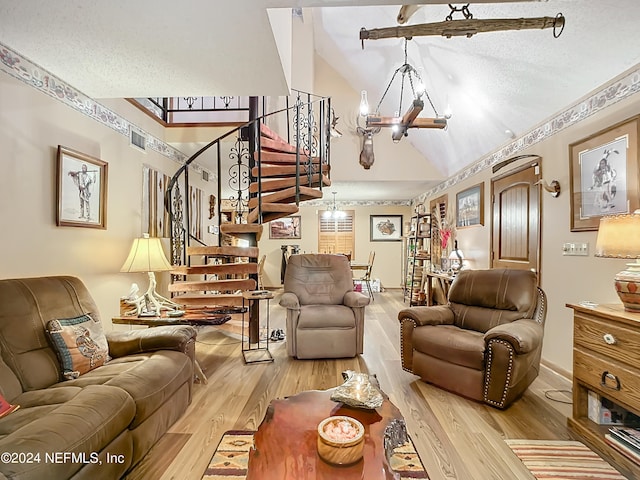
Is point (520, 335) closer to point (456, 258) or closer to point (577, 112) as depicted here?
point (577, 112)

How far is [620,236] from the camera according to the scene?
185cm

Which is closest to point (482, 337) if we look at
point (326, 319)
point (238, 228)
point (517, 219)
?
point (326, 319)

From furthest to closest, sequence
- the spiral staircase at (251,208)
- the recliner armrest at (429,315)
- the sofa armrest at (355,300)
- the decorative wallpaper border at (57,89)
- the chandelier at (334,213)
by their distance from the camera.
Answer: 1. the chandelier at (334,213)
2. the sofa armrest at (355,300)
3. the spiral staircase at (251,208)
4. the recliner armrest at (429,315)
5. the decorative wallpaper border at (57,89)

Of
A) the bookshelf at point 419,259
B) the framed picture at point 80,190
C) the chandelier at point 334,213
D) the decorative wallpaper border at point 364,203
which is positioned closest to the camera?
the framed picture at point 80,190

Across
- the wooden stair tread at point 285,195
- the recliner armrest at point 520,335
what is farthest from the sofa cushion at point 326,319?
the recliner armrest at point 520,335

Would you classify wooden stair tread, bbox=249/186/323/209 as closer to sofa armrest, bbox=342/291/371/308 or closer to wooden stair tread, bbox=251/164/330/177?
wooden stair tread, bbox=251/164/330/177

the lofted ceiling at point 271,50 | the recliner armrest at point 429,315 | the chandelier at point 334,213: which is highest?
the lofted ceiling at point 271,50

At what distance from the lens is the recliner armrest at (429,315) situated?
291 cm

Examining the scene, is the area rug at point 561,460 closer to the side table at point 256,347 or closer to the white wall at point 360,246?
the side table at point 256,347

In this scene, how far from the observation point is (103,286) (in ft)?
9.96

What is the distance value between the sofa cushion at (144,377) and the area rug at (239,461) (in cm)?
45

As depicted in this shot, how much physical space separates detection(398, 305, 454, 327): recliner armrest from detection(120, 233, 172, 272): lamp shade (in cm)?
230

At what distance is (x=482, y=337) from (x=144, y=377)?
240cm

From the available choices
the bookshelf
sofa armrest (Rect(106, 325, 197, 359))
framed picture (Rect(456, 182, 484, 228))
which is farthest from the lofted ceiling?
the bookshelf
